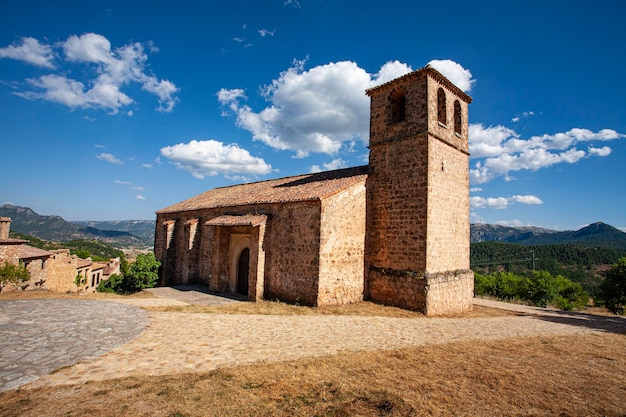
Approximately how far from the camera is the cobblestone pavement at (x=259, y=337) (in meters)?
5.80

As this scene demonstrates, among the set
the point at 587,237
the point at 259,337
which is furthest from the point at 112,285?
the point at 587,237

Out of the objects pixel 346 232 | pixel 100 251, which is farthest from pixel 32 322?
pixel 100 251

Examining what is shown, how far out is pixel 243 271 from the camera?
51.2 ft

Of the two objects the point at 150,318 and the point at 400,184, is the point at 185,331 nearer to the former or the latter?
the point at 150,318

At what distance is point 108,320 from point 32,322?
5.29 feet

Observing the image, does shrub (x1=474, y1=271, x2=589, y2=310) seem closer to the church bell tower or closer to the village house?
the church bell tower

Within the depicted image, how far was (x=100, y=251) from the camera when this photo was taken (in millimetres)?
68500

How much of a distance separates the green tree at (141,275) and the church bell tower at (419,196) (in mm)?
Result: 13844

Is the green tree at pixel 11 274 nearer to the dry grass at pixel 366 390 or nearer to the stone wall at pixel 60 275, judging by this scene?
the stone wall at pixel 60 275

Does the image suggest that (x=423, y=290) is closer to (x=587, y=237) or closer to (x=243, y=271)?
(x=243, y=271)

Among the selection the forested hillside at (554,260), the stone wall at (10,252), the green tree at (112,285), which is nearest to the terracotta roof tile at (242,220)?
the green tree at (112,285)

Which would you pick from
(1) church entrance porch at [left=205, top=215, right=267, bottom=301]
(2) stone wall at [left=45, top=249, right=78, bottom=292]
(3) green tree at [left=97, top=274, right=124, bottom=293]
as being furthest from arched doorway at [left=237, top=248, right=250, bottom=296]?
(2) stone wall at [left=45, top=249, right=78, bottom=292]

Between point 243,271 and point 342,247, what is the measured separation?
19.0 feet

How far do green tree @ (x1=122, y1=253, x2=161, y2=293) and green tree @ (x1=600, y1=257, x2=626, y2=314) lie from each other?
1333 inches
